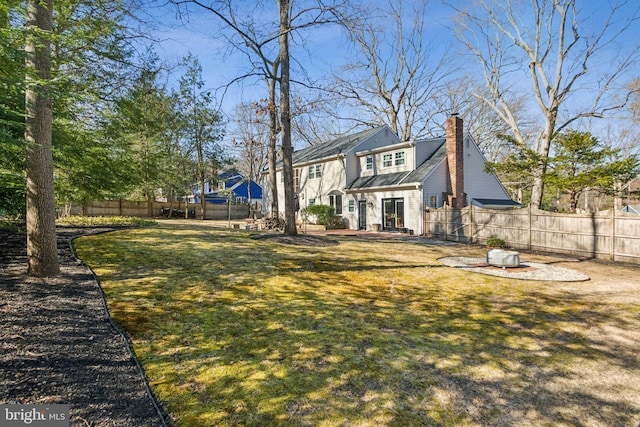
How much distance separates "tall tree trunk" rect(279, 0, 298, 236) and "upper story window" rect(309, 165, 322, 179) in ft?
44.4

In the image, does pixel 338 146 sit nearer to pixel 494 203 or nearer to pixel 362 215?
pixel 362 215

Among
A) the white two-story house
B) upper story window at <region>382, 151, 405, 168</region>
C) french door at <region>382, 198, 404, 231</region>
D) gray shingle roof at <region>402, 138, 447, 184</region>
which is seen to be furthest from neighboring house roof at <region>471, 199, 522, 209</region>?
upper story window at <region>382, 151, 405, 168</region>

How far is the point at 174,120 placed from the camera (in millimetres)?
29703

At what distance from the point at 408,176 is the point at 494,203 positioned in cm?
595

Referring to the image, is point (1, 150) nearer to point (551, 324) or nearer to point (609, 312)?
point (551, 324)

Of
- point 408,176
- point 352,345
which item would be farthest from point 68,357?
point 408,176

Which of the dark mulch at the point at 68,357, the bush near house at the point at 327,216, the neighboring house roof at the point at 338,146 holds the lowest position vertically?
the dark mulch at the point at 68,357

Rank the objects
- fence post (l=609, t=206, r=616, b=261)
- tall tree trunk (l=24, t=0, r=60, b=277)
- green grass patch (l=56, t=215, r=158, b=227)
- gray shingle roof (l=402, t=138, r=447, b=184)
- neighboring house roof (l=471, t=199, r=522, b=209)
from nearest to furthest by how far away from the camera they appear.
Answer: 1. tall tree trunk (l=24, t=0, r=60, b=277)
2. fence post (l=609, t=206, r=616, b=261)
3. green grass patch (l=56, t=215, r=158, b=227)
4. gray shingle roof (l=402, t=138, r=447, b=184)
5. neighboring house roof (l=471, t=199, r=522, b=209)

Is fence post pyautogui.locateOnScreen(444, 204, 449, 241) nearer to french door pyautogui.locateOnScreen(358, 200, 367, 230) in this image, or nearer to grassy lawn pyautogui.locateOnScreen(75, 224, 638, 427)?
french door pyautogui.locateOnScreen(358, 200, 367, 230)

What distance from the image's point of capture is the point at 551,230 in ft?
43.5

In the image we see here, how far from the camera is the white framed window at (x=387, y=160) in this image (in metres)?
23.3

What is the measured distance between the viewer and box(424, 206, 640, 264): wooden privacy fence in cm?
1109

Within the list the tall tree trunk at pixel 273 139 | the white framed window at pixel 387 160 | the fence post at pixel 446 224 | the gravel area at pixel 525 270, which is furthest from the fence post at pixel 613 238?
the tall tree trunk at pixel 273 139

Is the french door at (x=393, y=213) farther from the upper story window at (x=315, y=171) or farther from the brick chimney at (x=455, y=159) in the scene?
the upper story window at (x=315, y=171)
